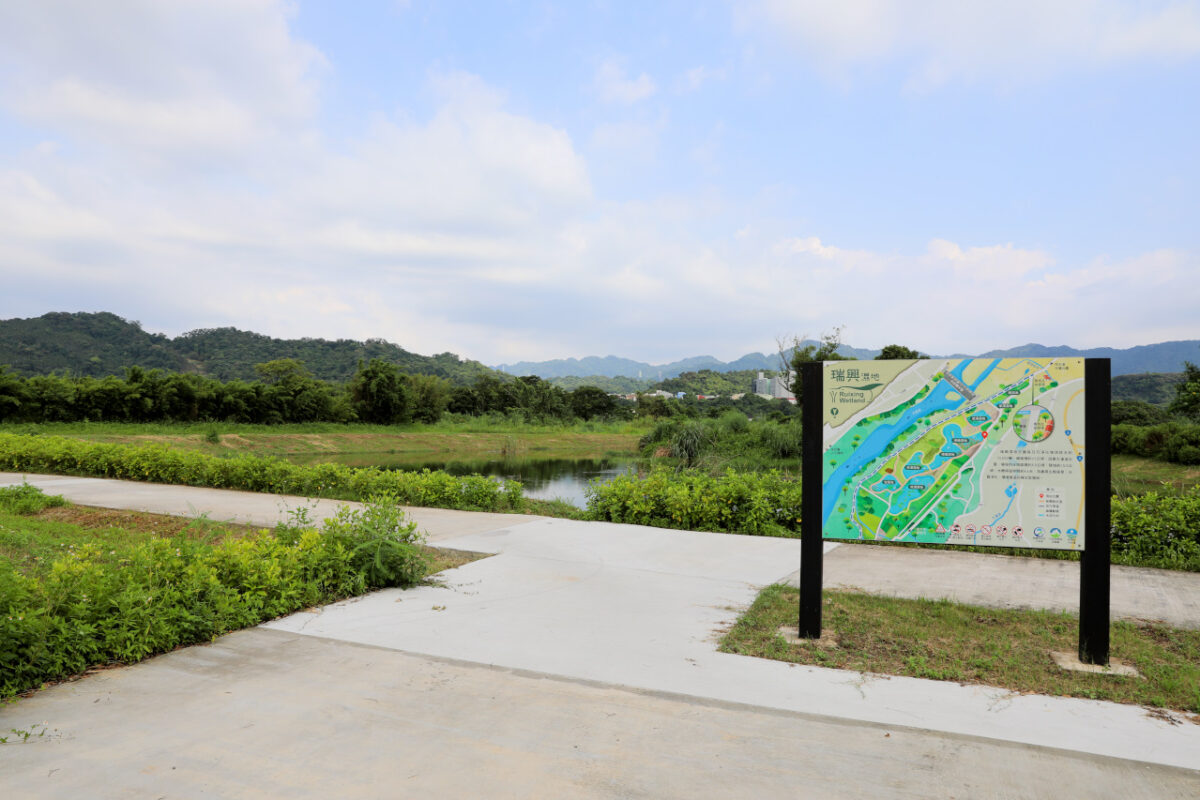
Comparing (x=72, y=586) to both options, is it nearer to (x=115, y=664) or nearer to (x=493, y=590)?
(x=115, y=664)

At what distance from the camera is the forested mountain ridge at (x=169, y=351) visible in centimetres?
4019

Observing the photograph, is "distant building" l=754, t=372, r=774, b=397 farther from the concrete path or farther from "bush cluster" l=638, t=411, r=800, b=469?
the concrete path

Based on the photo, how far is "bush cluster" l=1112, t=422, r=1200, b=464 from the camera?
18906 millimetres

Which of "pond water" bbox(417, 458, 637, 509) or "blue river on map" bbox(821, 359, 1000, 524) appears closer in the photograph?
"blue river on map" bbox(821, 359, 1000, 524)

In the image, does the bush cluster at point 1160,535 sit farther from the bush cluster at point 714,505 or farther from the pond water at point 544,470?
the pond water at point 544,470

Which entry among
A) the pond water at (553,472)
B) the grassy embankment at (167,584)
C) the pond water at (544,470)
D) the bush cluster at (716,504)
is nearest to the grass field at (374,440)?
the pond water at (544,470)

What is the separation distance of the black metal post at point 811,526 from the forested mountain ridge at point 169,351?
36.2m

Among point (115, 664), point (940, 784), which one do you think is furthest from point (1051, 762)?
point (115, 664)

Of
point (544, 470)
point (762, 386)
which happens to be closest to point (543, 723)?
point (544, 470)

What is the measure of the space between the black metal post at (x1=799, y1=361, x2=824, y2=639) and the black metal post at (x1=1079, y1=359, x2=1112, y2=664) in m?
1.34

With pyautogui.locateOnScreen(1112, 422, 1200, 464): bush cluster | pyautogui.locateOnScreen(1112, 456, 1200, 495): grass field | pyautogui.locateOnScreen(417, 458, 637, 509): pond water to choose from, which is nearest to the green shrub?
pyautogui.locateOnScreen(417, 458, 637, 509): pond water

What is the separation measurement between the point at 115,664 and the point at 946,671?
4.18 meters

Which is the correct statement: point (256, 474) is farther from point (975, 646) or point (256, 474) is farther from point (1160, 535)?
point (1160, 535)

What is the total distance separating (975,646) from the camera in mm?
3965
